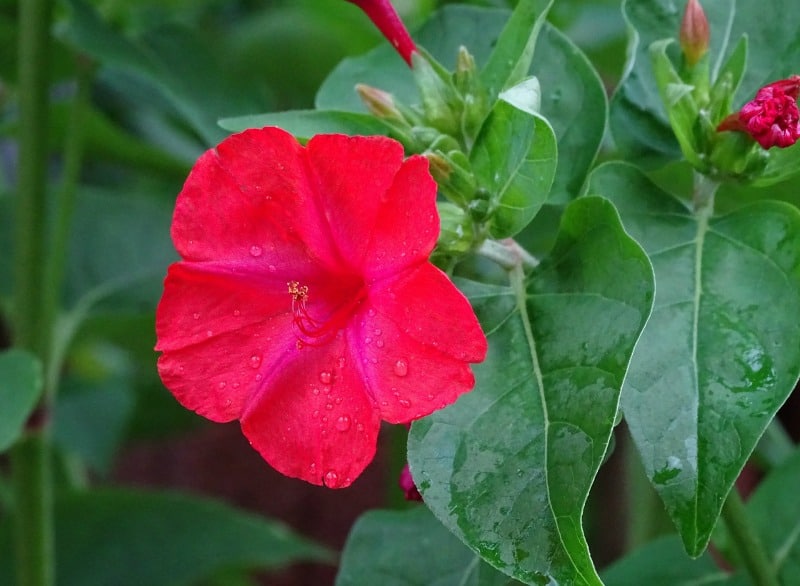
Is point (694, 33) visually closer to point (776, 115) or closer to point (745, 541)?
point (776, 115)

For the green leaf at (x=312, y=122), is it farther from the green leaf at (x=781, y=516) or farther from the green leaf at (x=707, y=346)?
the green leaf at (x=781, y=516)

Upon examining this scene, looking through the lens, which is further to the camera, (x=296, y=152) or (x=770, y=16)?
(x=770, y=16)

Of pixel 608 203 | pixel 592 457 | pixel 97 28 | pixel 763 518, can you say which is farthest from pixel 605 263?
pixel 97 28

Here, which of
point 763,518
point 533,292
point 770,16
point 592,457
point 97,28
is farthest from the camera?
point 97,28

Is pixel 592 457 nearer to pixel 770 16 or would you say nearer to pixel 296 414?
pixel 296 414

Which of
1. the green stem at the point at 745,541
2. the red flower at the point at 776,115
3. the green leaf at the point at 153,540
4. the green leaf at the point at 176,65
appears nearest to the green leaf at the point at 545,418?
the red flower at the point at 776,115
